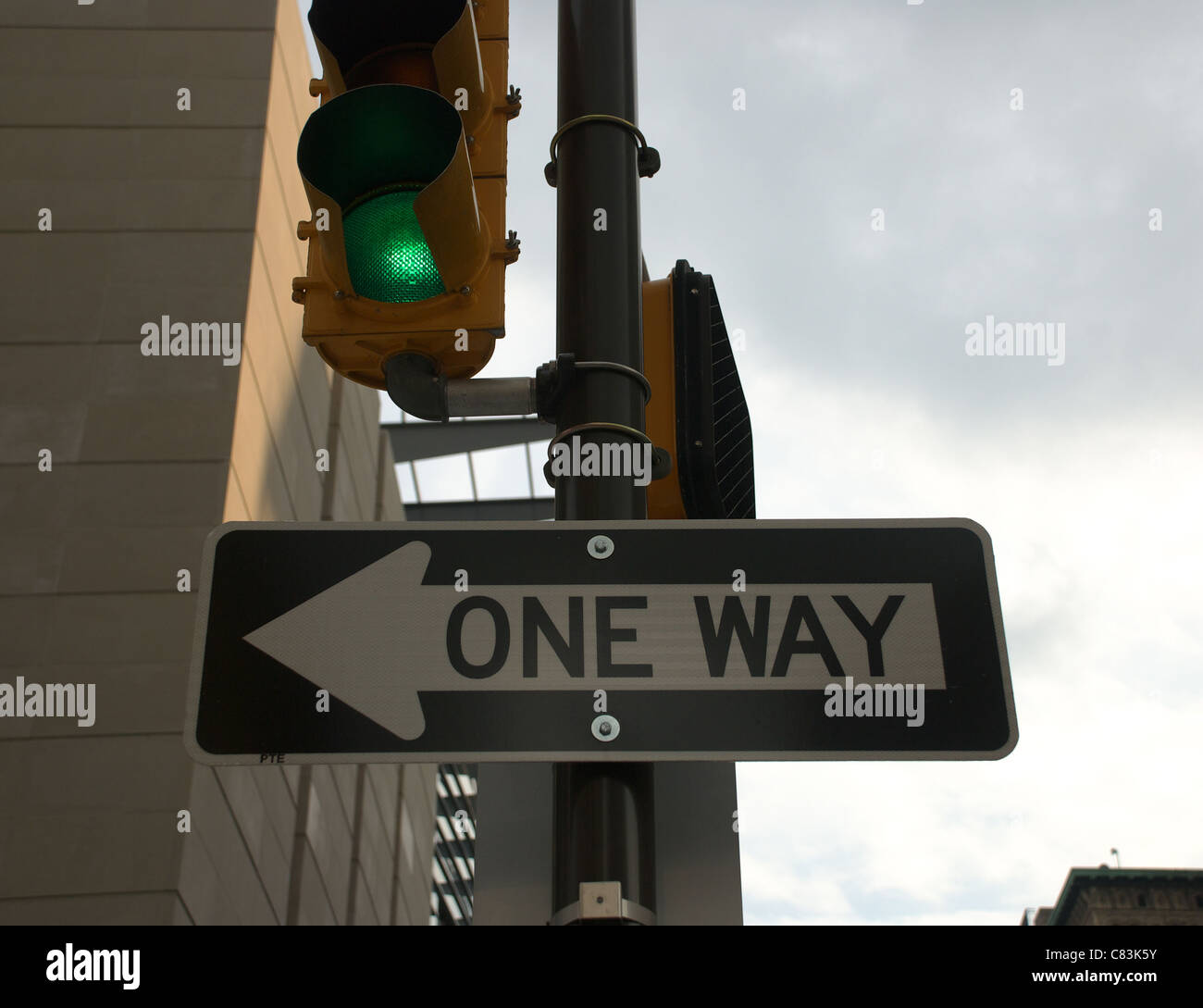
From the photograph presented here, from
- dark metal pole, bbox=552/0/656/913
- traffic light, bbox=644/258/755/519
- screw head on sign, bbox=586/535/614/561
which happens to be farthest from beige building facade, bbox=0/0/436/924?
screw head on sign, bbox=586/535/614/561

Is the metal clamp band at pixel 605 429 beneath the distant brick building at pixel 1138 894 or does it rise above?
beneath

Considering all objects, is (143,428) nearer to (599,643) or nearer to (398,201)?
(398,201)

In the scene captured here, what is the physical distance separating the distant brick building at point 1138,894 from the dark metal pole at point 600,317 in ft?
149

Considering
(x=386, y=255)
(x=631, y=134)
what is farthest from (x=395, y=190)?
(x=631, y=134)

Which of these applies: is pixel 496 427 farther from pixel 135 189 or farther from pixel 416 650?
pixel 416 650

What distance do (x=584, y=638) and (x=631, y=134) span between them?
1163 millimetres

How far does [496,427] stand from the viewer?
23484 mm

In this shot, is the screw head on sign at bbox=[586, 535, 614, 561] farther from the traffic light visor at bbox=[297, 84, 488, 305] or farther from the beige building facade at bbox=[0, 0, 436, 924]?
the beige building facade at bbox=[0, 0, 436, 924]

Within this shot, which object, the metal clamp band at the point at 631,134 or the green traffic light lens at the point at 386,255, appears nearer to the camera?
the green traffic light lens at the point at 386,255

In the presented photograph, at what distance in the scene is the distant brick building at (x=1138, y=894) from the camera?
43531 millimetres

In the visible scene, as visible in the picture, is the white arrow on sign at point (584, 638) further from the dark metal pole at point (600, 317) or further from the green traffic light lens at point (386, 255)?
the green traffic light lens at point (386, 255)

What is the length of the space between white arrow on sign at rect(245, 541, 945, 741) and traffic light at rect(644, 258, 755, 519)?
61cm

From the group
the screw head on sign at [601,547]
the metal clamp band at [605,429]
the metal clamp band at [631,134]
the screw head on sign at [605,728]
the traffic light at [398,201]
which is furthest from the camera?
the metal clamp band at [631,134]

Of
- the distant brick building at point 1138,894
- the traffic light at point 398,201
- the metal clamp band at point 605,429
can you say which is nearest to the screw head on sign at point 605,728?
the metal clamp band at point 605,429
